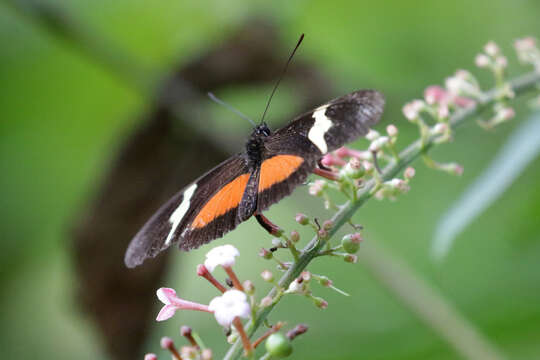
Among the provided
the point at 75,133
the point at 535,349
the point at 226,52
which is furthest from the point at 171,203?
the point at 75,133

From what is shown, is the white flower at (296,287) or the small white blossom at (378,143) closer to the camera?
the white flower at (296,287)

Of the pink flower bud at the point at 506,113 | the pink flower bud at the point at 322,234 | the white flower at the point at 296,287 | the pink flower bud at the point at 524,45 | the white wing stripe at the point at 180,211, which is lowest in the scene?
the white flower at the point at 296,287

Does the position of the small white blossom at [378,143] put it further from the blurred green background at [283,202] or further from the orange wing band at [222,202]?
the blurred green background at [283,202]

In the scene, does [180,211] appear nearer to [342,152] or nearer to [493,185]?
[342,152]

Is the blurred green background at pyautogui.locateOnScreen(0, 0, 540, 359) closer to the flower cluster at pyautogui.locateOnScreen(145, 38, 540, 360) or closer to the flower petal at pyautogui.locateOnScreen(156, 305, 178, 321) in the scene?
the flower cluster at pyautogui.locateOnScreen(145, 38, 540, 360)

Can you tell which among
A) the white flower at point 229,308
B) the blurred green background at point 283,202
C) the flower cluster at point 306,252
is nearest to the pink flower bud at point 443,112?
the flower cluster at point 306,252

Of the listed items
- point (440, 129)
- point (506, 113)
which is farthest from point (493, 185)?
point (440, 129)

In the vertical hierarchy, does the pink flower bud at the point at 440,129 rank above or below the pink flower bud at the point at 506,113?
above
